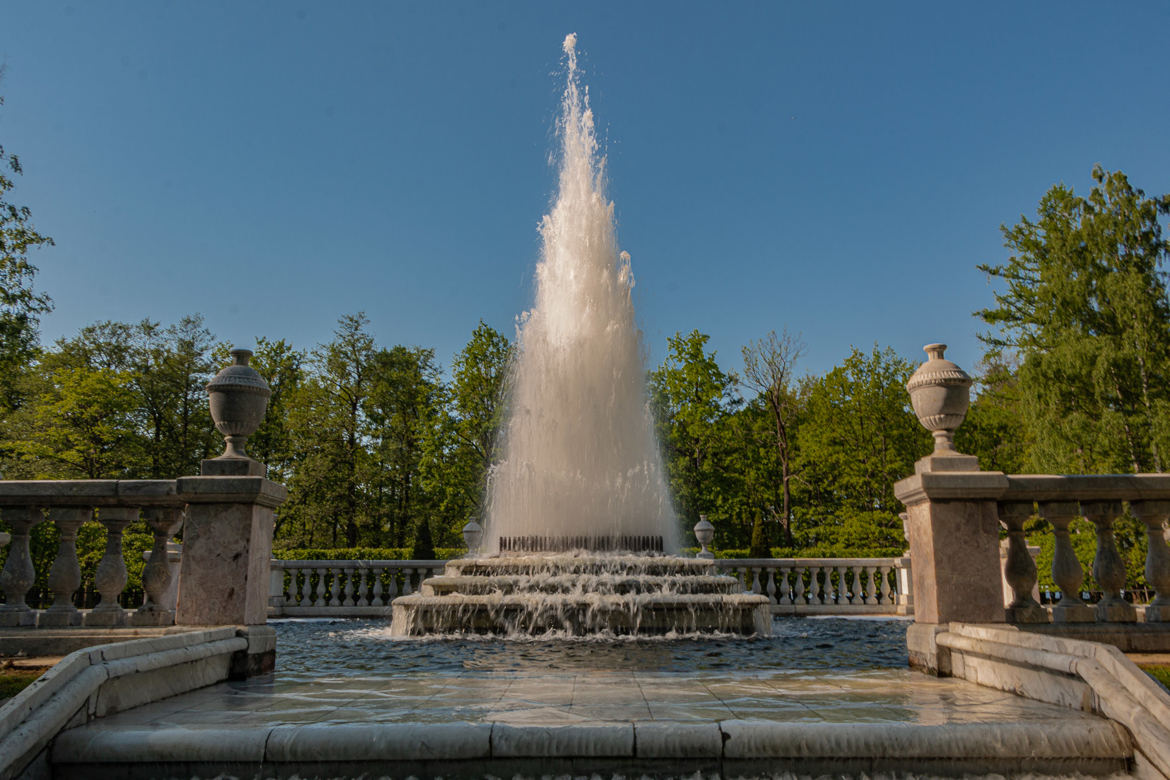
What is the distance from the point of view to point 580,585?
10898 mm

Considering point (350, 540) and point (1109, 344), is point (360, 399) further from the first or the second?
point (1109, 344)

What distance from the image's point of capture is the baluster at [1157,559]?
228 inches

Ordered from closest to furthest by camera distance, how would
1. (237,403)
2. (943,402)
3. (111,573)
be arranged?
(111,573) < (943,402) < (237,403)

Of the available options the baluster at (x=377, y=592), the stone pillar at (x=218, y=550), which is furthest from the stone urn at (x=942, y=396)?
the baluster at (x=377, y=592)

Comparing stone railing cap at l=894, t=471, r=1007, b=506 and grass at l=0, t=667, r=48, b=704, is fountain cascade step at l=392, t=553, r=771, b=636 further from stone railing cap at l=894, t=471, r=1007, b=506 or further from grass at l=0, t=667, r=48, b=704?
grass at l=0, t=667, r=48, b=704

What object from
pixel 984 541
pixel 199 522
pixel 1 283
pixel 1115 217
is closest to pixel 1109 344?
pixel 1115 217

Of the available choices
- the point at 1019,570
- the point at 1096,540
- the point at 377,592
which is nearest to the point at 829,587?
the point at 377,592

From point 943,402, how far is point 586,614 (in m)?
5.72

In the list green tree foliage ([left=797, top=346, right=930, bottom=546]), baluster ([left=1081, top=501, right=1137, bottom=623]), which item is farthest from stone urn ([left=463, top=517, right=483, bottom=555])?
green tree foliage ([left=797, top=346, right=930, bottom=546])

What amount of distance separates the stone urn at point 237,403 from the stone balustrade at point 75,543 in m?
0.59

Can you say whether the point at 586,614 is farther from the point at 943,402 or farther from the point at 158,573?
the point at 943,402

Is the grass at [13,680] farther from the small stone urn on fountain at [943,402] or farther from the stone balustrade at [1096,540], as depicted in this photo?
the stone balustrade at [1096,540]

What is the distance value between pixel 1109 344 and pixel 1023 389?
→ 2859mm

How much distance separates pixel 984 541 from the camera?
593cm
